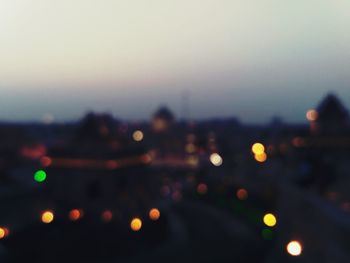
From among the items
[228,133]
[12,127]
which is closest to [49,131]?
[12,127]

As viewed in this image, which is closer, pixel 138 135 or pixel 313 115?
pixel 313 115

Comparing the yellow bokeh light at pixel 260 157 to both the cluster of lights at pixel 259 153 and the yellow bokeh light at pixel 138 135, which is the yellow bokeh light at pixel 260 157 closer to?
the cluster of lights at pixel 259 153

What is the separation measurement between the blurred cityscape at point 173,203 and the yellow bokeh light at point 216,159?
0.10 metres

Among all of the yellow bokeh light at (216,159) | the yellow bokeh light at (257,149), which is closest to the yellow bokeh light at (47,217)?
the yellow bokeh light at (257,149)

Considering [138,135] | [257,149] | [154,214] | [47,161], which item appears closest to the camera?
[154,214]

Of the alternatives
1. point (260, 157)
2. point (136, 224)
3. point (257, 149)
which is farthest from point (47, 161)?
point (257, 149)

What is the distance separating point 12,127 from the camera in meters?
43.2

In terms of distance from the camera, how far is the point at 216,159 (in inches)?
1576

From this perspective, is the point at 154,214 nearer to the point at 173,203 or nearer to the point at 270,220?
the point at 270,220

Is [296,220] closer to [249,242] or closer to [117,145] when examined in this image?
[249,242]

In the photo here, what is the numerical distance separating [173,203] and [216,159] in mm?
11078

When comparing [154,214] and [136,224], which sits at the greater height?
[136,224]

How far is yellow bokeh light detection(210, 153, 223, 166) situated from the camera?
127 feet

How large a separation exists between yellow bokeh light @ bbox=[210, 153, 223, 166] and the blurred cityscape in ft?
0.33
